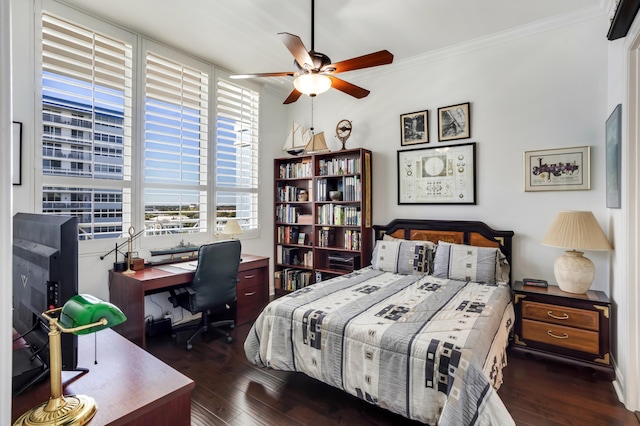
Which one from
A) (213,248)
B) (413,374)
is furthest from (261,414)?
(213,248)

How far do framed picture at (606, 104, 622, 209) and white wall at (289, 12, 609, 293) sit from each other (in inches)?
8.8

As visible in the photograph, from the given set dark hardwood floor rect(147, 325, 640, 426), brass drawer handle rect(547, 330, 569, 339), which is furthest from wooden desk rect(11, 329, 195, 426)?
brass drawer handle rect(547, 330, 569, 339)

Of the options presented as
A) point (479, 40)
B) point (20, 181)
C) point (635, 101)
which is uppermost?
point (479, 40)

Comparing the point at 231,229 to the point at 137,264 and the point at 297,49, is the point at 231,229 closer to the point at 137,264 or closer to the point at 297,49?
the point at 137,264

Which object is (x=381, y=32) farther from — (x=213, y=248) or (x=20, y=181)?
(x=20, y=181)

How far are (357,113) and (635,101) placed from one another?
2.70 m

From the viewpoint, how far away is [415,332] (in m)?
1.84

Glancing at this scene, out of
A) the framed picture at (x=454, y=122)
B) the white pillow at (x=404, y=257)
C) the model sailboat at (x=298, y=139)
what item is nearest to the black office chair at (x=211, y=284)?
the white pillow at (x=404, y=257)

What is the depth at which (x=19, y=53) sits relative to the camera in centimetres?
243

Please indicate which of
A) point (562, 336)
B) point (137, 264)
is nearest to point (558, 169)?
point (562, 336)

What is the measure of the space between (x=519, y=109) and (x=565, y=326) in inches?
79.5

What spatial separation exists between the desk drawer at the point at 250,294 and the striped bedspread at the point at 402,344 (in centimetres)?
108

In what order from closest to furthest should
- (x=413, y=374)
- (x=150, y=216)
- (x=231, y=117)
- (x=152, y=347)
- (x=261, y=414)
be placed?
(x=413, y=374) < (x=261, y=414) < (x=152, y=347) < (x=150, y=216) < (x=231, y=117)

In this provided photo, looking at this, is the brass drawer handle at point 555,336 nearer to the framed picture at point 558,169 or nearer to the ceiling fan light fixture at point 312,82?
the framed picture at point 558,169
